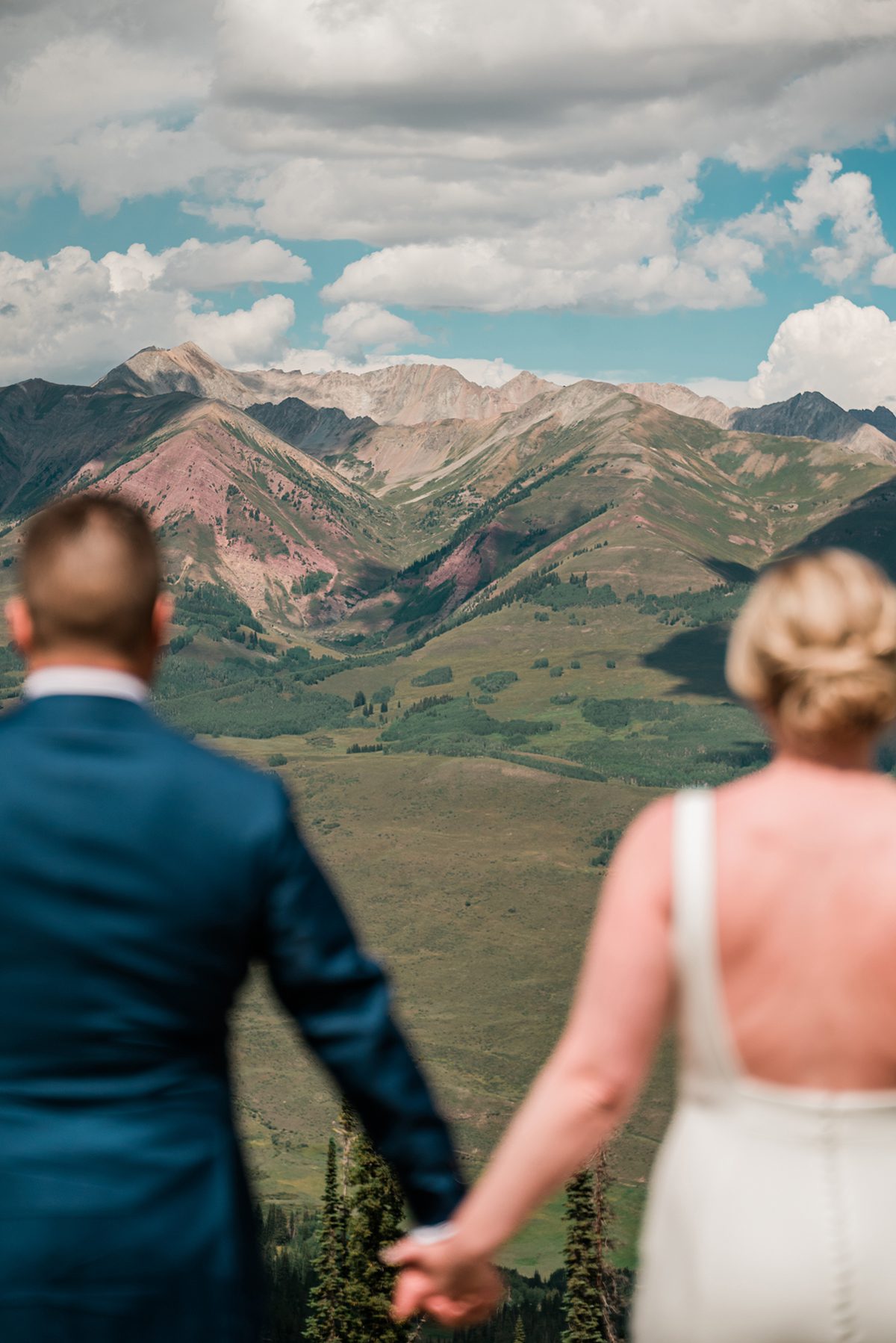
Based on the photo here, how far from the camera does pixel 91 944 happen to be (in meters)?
5.52

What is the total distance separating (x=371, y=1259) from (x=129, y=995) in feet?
209

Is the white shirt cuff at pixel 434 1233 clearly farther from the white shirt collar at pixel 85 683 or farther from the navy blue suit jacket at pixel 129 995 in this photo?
the white shirt collar at pixel 85 683

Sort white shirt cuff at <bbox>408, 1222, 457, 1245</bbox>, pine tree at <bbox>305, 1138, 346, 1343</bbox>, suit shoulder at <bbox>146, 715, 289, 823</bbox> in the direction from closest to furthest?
suit shoulder at <bbox>146, 715, 289, 823</bbox>
white shirt cuff at <bbox>408, 1222, 457, 1245</bbox>
pine tree at <bbox>305, 1138, 346, 1343</bbox>

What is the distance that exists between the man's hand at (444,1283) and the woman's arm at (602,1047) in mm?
263

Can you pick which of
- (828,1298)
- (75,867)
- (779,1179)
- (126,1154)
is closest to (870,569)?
(779,1179)

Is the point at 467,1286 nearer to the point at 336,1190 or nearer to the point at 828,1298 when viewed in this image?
the point at 828,1298

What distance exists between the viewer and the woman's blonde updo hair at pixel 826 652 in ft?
18.2

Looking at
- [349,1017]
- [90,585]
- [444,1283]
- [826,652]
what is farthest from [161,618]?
[444,1283]

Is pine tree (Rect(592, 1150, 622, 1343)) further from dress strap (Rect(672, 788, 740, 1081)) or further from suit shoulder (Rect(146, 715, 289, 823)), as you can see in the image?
suit shoulder (Rect(146, 715, 289, 823))

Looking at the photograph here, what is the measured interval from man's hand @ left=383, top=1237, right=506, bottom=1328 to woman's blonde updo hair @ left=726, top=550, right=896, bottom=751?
2.76 m

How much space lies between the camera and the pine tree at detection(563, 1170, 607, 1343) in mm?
57750

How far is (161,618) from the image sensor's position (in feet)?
20.6

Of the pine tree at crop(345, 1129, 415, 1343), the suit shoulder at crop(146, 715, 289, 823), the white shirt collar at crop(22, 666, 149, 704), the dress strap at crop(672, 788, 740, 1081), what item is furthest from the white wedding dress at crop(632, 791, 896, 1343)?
the pine tree at crop(345, 1129, 415, 1343)

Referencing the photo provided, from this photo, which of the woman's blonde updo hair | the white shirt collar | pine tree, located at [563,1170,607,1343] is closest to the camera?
the woman's blonde updo hair
